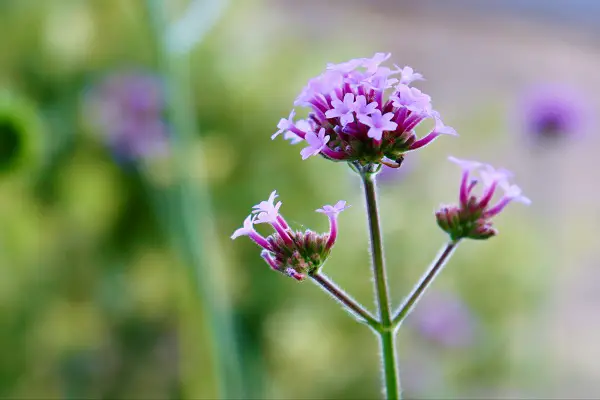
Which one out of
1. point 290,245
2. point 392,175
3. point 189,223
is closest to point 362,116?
point 290,245

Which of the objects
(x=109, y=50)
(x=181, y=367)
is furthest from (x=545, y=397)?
(x=109, y=50)

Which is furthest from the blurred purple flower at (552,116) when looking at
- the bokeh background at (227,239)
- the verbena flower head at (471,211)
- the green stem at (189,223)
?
the verbena flower head at (471,211)

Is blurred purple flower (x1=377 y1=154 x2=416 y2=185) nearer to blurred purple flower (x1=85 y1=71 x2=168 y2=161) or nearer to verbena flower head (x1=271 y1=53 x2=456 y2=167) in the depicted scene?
blurred purple flower (x1=85 y1=71 x2=168 y2=161)

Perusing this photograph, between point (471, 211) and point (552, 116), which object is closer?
point (471, 211)

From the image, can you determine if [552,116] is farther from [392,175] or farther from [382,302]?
[382,302]

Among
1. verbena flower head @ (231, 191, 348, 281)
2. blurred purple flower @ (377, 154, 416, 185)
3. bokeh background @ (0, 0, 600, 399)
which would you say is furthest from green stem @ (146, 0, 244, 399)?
verbena flower head @ (231, 191, 348, 281)

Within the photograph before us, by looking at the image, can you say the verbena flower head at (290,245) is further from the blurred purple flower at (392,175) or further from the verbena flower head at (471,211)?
the blurred purple flower at (392,175)
